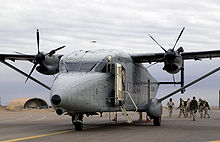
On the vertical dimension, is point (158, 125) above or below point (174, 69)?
below

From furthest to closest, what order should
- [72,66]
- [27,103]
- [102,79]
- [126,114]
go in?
[27,103]
[126,114]
[72,66]
[102,79]

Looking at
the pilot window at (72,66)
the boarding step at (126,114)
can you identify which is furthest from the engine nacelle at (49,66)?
the boarding step at (126,114)

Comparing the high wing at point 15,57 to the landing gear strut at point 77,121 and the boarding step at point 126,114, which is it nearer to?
the boarding step at point 126,114

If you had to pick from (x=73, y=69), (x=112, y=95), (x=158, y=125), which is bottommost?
(x=158, y=125)

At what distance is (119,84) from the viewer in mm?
17344

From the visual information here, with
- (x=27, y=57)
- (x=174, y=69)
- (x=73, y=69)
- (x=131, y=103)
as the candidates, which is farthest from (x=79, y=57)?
(x=27, y=57)

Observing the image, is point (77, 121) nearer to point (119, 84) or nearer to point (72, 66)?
point (72, 66)

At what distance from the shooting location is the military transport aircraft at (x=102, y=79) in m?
14.5

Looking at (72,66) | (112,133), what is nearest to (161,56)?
(72,66)

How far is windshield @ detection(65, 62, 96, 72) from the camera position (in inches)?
635

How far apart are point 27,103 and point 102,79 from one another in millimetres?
55135

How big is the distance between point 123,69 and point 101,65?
206 centimetres

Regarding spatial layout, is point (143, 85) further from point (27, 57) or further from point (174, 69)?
point (27, 57)

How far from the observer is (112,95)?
55.7 ft
